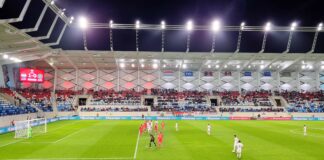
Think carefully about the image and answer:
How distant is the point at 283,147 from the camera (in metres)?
23.1

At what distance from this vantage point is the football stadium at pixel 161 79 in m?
25.4

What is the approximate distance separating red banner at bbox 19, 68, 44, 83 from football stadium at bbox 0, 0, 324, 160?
0.26 m

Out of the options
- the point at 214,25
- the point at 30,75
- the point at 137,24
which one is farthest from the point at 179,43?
the point at 30,75

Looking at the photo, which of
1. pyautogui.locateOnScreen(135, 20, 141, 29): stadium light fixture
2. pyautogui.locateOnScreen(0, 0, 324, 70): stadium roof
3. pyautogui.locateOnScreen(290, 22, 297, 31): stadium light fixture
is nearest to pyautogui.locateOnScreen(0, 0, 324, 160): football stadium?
pyautogui.locateOnScreen(0, 0, 324, 70): stadium roof

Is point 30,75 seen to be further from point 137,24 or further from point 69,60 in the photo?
point 137,24

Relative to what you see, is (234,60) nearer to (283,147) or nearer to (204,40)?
(204,40)

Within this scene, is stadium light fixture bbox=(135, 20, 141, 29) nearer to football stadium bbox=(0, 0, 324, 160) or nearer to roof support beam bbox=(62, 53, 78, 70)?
football stadium bbox=(0, 0, 324, 160)

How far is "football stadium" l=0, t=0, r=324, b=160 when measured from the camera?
2542 centimetres

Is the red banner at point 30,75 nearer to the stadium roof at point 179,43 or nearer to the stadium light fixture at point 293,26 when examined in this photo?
the stadium roof at point 179,43

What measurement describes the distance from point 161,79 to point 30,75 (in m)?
33.0

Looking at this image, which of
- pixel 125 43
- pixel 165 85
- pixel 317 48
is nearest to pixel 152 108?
pixel 165 85

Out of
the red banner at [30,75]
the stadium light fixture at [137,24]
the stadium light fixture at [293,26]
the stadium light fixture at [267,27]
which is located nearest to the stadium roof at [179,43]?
the stadium light fixture at [293,26]

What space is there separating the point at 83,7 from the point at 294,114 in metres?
51.8

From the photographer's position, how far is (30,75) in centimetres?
5059
